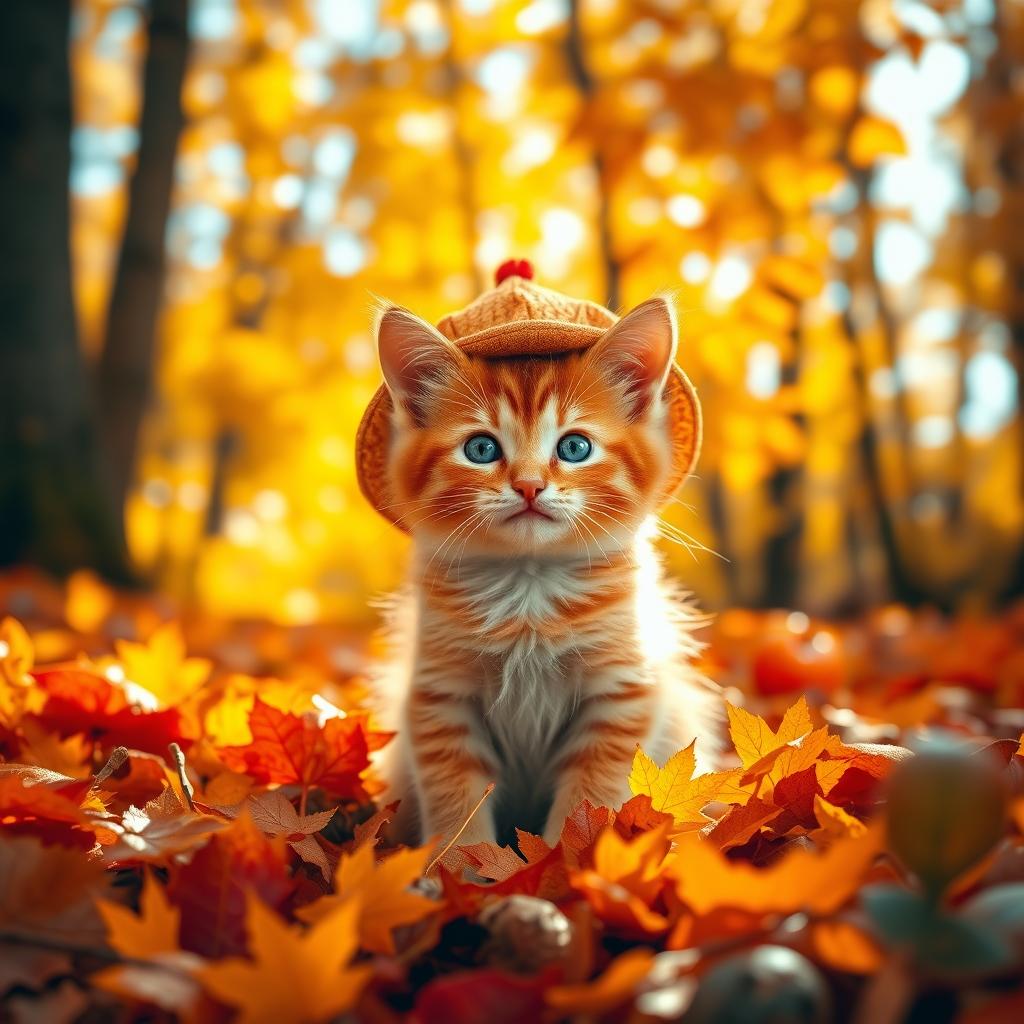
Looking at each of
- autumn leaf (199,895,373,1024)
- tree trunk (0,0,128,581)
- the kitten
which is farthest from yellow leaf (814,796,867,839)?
tree trunk (0,0,128,581)

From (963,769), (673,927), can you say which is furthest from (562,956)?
(963,769)

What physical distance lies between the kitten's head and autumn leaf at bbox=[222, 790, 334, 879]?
0.45 meters

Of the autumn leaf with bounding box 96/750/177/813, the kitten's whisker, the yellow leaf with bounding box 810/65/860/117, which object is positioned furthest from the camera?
the yellow leaf with bounding box 810/65/860/117

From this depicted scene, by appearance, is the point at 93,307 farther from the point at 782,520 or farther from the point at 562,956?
the point at 562,956

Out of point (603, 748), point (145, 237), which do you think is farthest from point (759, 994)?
point (145, 237)

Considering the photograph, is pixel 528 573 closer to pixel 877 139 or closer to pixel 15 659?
pixel 15 659

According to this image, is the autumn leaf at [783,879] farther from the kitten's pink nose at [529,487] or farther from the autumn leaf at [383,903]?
the kitten's pink nose at [529,487]

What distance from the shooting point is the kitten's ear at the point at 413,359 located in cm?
142

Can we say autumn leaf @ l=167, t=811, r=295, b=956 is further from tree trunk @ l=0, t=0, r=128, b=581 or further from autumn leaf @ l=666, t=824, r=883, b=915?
tree trunk @ l=0, t=0, r=128, b=581

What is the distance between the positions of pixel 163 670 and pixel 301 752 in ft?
1.87

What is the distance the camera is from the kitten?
4.41 ft

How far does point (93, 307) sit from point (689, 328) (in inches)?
301

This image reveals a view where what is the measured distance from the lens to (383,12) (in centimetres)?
741

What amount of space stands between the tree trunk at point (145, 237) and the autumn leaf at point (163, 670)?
352 cm
